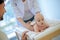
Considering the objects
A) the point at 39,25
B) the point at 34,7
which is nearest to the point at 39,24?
the point at 39,25

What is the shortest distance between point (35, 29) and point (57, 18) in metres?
0.22

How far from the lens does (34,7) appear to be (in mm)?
1113

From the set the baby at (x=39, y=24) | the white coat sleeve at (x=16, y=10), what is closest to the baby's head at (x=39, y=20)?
the baby at (x=39, y=24)

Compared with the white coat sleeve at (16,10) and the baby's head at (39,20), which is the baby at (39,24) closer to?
the baby's head at (39,20)

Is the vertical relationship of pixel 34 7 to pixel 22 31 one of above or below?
above

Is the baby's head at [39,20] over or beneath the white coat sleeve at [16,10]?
beneath

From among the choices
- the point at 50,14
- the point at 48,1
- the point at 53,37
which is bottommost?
the point at 53,37

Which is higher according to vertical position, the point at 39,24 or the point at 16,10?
the point at 16,10

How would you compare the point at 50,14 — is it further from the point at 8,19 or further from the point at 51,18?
the point at 8,19

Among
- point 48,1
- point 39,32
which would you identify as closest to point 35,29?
point 39,32

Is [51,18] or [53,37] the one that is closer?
[53,37]

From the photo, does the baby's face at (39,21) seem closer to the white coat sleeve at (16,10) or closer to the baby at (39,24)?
the baby at (39,24)

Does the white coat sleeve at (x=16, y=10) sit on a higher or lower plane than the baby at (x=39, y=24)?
higher

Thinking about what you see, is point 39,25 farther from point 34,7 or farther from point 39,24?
point 34,7
